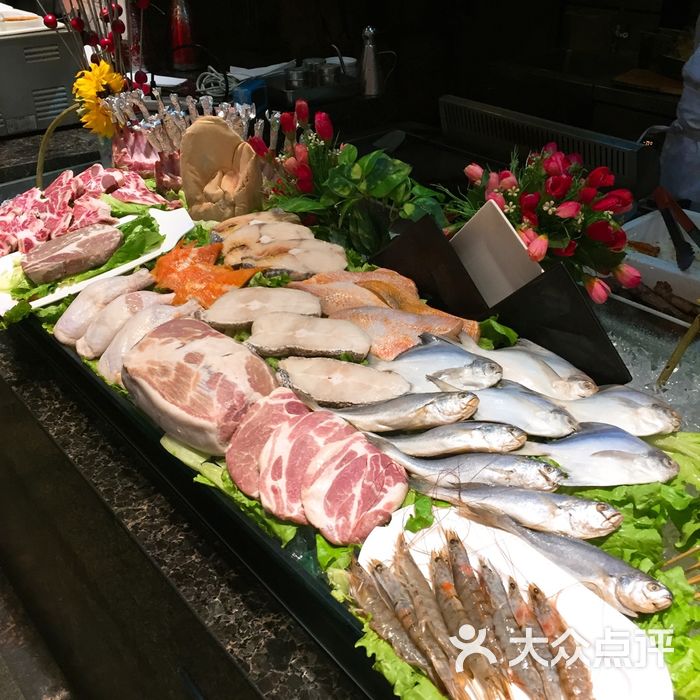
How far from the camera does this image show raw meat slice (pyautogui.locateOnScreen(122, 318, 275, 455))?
1.73 m

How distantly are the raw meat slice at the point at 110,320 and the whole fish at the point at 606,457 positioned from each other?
4.41 ft

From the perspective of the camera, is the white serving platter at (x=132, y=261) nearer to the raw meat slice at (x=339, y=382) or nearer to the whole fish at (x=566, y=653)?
the raw meat slice at (x=339, y=382)

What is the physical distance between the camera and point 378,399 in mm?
1751

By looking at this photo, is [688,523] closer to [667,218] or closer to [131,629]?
[131,629]

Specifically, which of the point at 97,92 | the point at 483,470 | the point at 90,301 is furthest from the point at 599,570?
the point at 97,92

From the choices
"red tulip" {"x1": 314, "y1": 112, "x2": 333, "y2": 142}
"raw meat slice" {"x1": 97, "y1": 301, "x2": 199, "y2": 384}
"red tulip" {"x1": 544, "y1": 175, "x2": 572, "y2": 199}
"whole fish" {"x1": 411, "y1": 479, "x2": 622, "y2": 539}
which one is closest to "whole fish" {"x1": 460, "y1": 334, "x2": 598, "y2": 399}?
"whole fish" {"x1": 411, "y1": 479, "x2": 622, "y2": 539}

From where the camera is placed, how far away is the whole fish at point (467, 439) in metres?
1.57

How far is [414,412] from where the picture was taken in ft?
5.43

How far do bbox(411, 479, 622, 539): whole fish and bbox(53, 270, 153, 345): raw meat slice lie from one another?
1.49 meters

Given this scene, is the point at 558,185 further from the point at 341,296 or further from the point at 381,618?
the point at 381,618

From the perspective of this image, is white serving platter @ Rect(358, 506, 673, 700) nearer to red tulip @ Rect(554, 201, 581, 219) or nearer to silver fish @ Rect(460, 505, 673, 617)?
silver fish @ Rect(460, 505, 673, 617)

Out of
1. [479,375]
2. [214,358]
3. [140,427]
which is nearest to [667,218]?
[479,375]

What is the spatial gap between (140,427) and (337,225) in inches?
43.7

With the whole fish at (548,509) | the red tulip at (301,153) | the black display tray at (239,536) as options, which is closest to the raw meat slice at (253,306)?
the black display tray at (239,536)
